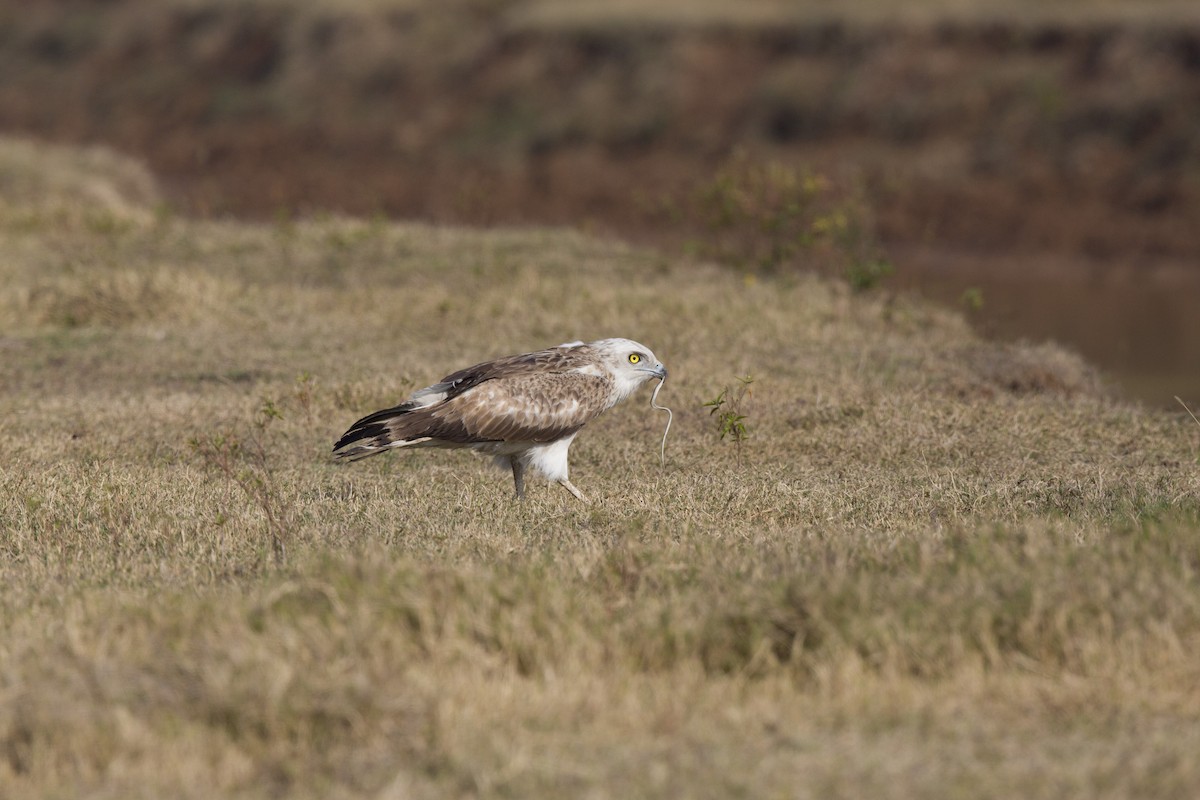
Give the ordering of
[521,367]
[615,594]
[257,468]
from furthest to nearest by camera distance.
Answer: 1. [257,468]
2. [521,367]
3. [615,594]

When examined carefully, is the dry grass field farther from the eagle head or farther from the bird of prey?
the eagle head

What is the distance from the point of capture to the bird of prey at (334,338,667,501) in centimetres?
782

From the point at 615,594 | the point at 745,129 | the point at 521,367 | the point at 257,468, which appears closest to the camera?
the point at 615,594

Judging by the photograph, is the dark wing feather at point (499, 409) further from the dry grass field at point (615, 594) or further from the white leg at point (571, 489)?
the dry grass field at point (615, 594)

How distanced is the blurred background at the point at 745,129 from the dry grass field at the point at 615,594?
19.1 feet

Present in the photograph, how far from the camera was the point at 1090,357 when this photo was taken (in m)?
16.2

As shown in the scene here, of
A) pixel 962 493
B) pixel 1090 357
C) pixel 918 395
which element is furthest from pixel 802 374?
pixel 1090 357

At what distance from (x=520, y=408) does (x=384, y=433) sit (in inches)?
26.7

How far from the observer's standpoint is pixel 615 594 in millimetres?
5734

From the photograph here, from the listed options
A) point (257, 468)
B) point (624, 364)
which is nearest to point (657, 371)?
point (624, 364)

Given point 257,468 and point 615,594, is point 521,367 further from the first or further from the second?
point 615,594

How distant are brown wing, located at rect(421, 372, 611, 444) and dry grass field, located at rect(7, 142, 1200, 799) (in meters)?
0.36

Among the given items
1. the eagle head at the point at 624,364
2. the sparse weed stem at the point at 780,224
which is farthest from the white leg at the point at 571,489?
the sparse weed stem at the point at 780,224

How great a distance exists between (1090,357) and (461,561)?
11449 mm
